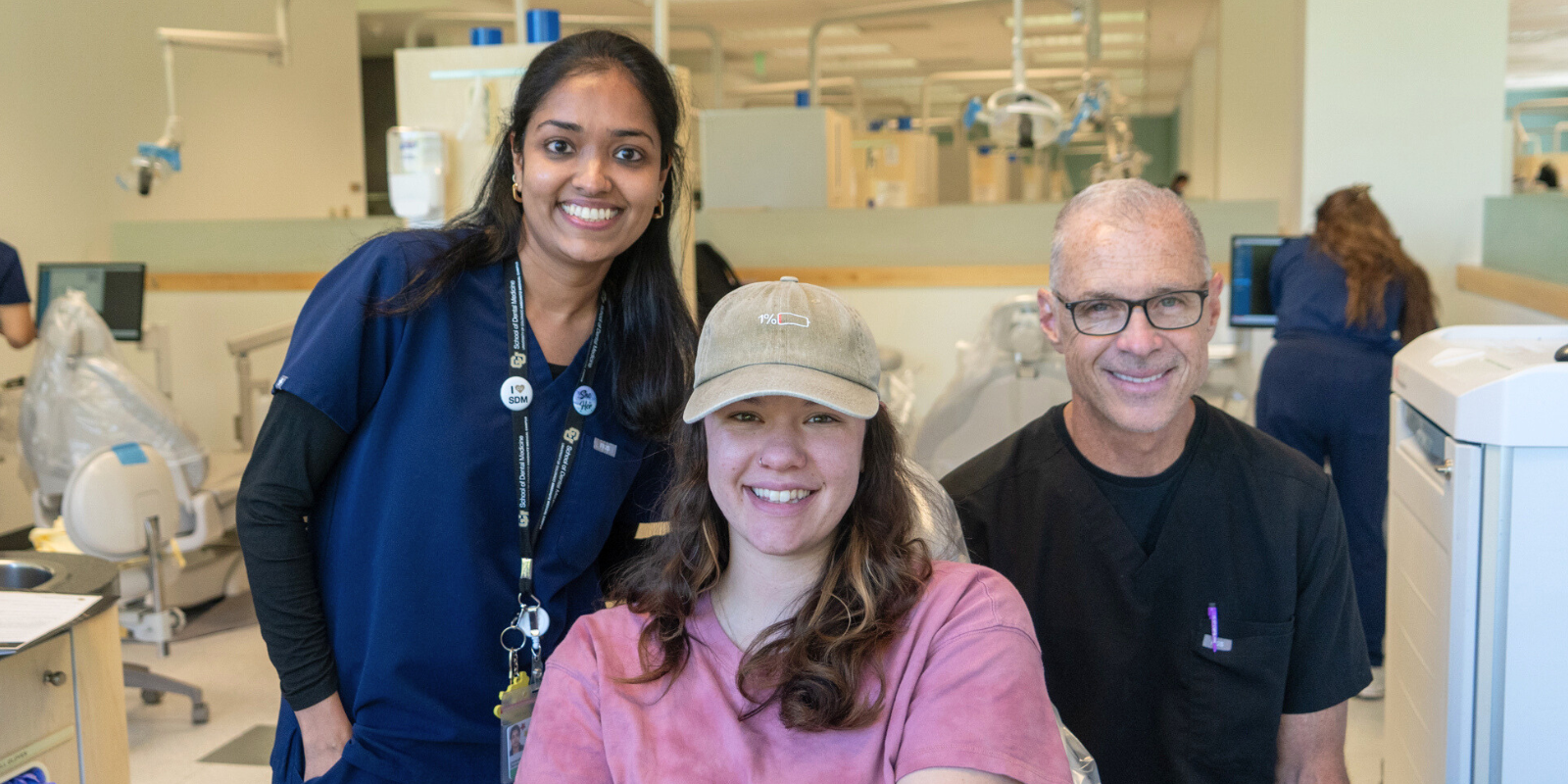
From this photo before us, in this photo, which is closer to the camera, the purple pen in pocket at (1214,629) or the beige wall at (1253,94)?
the purple pen in pocket at (1214,629)

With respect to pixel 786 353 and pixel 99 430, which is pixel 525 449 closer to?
pixel 786 353

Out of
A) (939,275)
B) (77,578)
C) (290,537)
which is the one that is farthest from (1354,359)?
(77,578)

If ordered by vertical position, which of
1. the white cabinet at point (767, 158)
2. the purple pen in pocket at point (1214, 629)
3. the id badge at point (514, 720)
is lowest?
the id badge at point (514, 720)

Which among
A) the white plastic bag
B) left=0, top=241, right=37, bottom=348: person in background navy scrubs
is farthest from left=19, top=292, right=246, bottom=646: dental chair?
left=0, top=241, right=37, bottom=348: person in background navy scrubs

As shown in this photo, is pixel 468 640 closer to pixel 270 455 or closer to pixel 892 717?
pixel 270 455

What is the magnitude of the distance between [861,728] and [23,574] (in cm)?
150

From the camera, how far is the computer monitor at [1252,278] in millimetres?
3764

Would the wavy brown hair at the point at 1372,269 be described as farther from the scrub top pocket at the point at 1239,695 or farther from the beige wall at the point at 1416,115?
the scrub top pocket at the point at 1239,695

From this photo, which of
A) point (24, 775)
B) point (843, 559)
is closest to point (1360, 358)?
point (843, 559)

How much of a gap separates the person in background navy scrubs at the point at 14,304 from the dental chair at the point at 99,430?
42 cm

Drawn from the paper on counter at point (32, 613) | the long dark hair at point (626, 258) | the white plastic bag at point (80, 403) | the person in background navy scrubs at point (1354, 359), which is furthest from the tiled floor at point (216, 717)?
the long dark hair at point (626, 258)

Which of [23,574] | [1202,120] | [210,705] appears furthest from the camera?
[1202,120]

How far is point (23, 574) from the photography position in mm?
1892

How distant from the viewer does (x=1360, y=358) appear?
3.35 m
